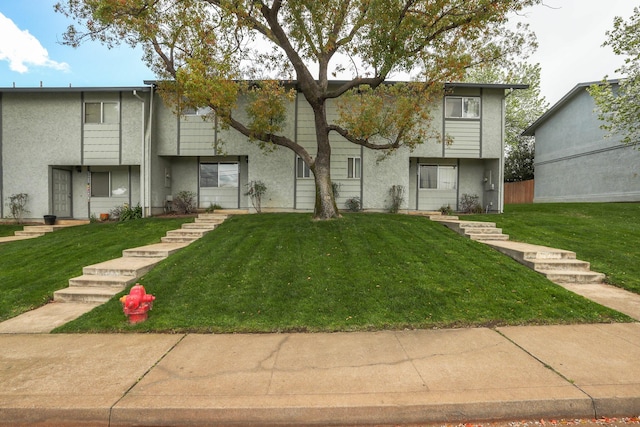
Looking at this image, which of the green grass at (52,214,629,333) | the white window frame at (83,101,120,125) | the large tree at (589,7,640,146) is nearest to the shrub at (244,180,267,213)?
the green grass at (52,214,629,333)

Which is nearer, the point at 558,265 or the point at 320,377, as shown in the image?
the point at 320,377

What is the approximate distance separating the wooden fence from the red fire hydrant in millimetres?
26395

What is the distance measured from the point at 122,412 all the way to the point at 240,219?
9.03m

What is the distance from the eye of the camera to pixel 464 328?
434 cm

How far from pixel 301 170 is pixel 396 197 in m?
4.16

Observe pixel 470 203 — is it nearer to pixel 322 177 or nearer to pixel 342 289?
pixel 322 177

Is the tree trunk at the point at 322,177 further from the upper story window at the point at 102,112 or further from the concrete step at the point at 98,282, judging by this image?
the upper story window at the point at 102,112

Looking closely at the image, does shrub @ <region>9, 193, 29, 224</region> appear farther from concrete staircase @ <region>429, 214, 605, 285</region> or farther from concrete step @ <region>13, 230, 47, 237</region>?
concrete staircase @ <region>429, 214, 605, 285</region>

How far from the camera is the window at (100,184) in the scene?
14.3 m

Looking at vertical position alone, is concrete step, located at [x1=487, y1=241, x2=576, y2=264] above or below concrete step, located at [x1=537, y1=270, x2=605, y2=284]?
above

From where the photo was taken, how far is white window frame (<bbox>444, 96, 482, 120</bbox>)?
13805mm

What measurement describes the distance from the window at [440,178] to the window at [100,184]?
1424cm

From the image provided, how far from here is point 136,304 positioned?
4.48 meters

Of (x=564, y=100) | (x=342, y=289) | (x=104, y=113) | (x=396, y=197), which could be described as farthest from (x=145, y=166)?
(x=564, y=100)
